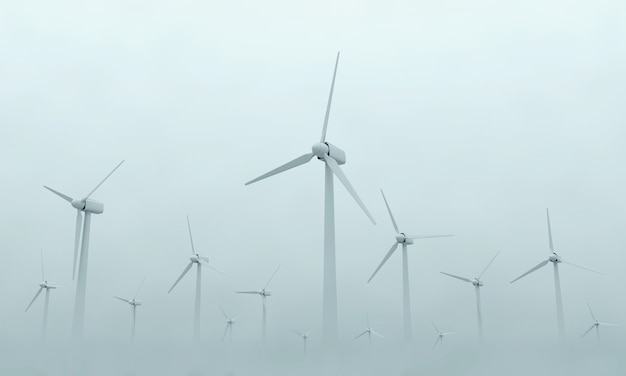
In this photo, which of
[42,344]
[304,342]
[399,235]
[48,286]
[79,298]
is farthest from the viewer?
[304,342]

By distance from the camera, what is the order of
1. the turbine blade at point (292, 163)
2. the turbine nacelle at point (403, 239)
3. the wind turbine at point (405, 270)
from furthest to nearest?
the turbine nacelle at point (403, 239), the wind turbine at point (405, 270), the turbine blade at point (292, 163)

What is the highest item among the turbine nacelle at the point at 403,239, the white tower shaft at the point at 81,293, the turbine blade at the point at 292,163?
the turbine blade at the point at 292,163

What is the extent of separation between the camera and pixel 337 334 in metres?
34.7

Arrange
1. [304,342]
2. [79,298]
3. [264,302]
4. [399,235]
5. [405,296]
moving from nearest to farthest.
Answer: [79,298] → [405,296] → [399,235] → [264,302] → [304,342]

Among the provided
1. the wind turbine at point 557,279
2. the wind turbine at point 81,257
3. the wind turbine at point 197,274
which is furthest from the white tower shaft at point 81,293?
the wind turbine at point 557,279

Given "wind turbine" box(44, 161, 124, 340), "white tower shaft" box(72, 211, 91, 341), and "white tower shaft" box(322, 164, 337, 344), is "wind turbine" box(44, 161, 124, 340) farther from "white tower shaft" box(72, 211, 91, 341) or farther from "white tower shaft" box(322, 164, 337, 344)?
"white tower shaft" box(322, 164, 337, 344)

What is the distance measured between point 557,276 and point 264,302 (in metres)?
48.4

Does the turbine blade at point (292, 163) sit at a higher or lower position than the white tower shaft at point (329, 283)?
higher

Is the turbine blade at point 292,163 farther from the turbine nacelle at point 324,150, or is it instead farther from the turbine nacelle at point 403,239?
the turbine nacelle at point 403,239

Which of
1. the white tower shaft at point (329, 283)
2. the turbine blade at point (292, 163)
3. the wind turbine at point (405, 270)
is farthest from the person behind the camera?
the wind turbine at point (405, 270)

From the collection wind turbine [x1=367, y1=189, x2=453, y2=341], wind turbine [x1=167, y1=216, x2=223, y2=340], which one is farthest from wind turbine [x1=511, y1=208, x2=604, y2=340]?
wind turbine [x1=167, y1=216, x2=223, y2=340]

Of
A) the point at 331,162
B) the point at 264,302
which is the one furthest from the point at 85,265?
the point at 264,302

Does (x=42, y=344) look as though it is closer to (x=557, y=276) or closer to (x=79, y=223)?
(x=79, y=223)

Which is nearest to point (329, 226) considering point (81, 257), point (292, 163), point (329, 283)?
point (329, 283)
